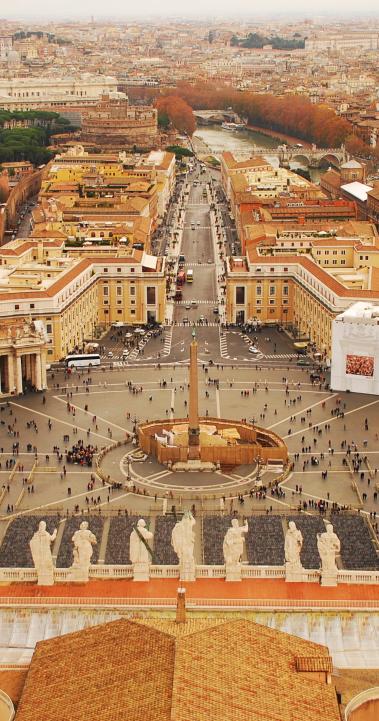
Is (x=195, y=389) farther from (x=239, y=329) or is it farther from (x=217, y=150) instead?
(x=217, y=150)

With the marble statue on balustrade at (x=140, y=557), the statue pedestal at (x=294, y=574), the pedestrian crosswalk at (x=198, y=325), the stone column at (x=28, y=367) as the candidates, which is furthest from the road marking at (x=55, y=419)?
the statue pedestal at (x=294, y=574)

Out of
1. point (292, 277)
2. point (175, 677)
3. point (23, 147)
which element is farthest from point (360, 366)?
point (23, 147)

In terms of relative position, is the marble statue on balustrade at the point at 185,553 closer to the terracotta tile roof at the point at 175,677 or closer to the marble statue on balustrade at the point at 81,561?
the marble statue on balustrade at the point at 81,561

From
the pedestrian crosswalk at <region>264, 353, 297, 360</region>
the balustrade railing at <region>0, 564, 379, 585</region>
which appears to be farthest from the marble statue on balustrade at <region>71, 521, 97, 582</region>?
the pedestrian crosswalk at <region>264, 353, 297, 360</region>

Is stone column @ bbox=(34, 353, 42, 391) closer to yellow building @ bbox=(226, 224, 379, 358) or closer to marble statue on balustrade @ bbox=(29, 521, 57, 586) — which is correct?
yellow building @ bbox=(226, 224, 379, 358)

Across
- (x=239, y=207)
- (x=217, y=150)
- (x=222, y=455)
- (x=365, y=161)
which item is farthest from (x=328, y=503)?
(x=217, y=150)
